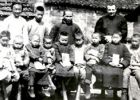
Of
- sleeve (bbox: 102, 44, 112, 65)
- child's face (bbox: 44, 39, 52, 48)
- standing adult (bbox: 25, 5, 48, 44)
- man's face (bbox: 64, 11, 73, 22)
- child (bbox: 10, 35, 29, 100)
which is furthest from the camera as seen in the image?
man's face (bbox: 64, 11, 73, 22)

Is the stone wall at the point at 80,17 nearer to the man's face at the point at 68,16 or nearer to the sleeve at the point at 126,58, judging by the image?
the man's face at the point at 68,16

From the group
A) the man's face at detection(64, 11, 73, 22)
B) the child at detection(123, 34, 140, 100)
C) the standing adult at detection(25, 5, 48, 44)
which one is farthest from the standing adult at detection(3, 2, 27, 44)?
the child at detection(123, 34, 140, 100)

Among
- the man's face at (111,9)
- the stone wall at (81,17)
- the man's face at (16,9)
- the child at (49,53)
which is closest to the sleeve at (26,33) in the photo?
the man's face at (16,9)

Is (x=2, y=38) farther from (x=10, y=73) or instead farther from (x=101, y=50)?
(x=101, y=50)

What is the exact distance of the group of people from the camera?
874cm

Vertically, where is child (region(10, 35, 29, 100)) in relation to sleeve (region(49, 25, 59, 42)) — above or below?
below

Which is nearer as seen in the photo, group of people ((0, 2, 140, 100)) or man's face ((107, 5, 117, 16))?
group of people ((0, 2, 140, 100))

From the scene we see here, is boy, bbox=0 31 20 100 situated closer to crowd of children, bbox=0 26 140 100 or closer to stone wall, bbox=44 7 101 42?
crowd of children, bbox=0 26 140 100

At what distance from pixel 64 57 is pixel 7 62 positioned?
1116 millimetres

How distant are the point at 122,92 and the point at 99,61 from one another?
0.74 meters

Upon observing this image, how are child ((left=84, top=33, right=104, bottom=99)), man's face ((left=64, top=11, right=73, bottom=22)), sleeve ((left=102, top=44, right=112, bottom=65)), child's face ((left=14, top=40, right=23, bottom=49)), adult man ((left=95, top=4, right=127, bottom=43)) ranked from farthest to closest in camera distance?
adult man ((left=95, top=4, right=127, bottom=43)) < man's face ((left=64, top=11, right=73, bottom=22)) < sleeve ((left=102, top=44, right=112, bottom=65)) < child ((left=84, top=33, right=104, bottom=99)) < child's face ((left=14, top=40, right=23, bottom=49))

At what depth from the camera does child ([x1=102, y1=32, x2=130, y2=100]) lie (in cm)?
911

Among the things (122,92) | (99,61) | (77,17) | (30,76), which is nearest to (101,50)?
(99,61)

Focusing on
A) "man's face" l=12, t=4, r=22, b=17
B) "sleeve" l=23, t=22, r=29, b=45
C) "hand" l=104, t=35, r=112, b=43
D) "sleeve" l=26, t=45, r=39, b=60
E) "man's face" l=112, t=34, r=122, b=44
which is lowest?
"sleeve" l=26, t=45, r=39, b=60
